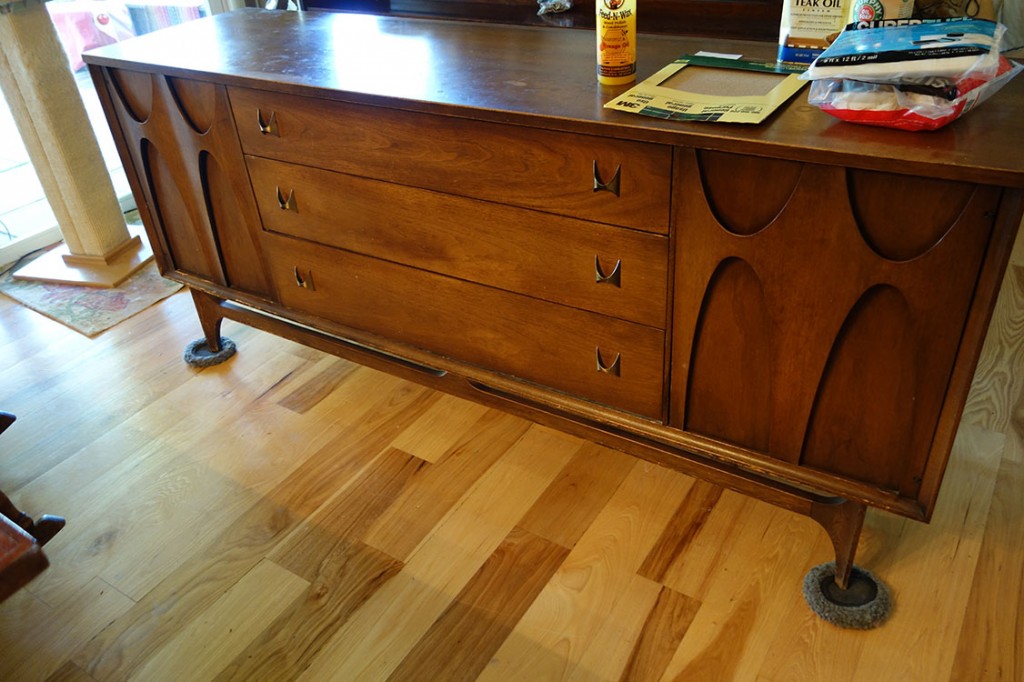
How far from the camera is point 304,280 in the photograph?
1.72 metres

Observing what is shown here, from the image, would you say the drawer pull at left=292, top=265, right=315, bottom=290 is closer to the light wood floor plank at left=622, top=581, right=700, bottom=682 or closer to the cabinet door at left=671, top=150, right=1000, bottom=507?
the cabinet door at left=671, top=150, right=1000, bottom=507

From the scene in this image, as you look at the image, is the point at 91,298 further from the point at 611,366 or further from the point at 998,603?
the point at 998,603

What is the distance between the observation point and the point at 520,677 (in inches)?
50.8

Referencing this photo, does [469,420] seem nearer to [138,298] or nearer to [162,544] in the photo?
[162,544]

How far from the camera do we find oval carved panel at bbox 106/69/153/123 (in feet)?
5.48

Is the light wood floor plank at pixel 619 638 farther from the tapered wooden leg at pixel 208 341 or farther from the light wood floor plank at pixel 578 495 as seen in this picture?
the tapered wooden leg at pixel 208 341

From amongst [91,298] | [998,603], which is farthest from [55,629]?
[998,603]

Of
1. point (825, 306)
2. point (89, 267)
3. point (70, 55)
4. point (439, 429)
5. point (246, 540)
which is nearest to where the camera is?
point (825, 306)

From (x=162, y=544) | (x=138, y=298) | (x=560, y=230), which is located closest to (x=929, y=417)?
(x=560, y=230)

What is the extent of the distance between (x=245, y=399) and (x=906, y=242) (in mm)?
1514

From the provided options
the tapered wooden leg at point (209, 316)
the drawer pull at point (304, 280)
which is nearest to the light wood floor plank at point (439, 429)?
the drawer pull at point (304, 280)

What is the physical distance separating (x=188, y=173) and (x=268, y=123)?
33 cm

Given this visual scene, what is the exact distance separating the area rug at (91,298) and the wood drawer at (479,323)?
2.74ft

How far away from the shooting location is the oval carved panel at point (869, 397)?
1079 millimetres
